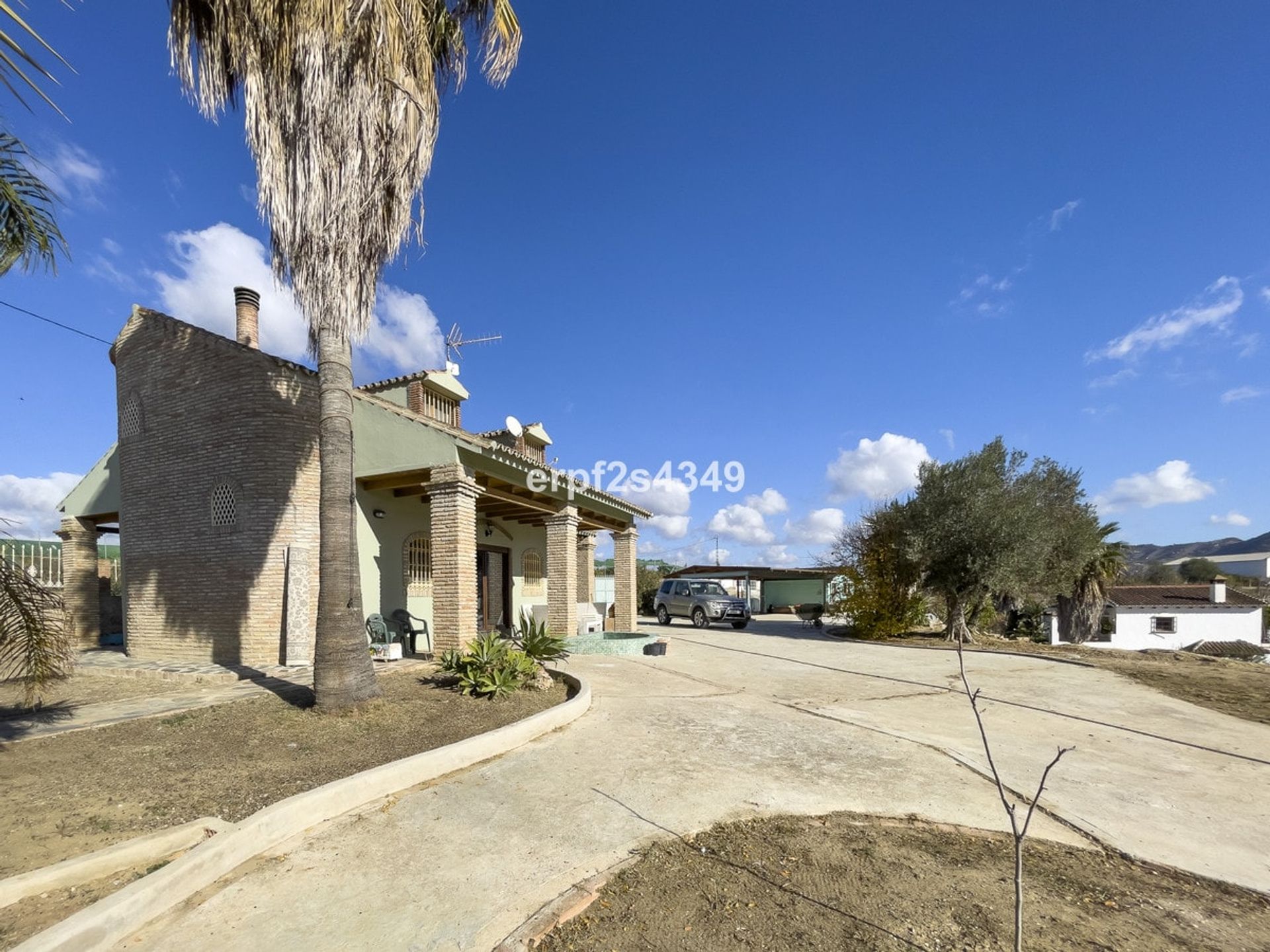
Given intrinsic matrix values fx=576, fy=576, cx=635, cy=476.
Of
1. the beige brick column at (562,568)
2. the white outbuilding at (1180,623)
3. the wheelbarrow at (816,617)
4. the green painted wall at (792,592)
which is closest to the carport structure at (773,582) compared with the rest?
the green painted wall at (792,592)

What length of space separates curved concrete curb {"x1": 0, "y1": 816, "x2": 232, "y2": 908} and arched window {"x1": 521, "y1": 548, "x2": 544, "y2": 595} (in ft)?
42.6

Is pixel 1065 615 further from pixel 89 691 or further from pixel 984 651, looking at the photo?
pixel 89 691

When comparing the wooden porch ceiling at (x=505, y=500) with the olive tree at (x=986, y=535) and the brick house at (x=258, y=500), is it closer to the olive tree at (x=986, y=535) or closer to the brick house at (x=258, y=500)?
the brick house at (x=258, y=500)

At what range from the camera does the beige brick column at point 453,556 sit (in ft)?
28.9

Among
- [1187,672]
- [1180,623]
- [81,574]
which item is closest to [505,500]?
[81,574]

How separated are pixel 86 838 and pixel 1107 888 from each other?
561 cm

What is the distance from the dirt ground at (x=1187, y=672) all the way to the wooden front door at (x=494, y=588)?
1110cm

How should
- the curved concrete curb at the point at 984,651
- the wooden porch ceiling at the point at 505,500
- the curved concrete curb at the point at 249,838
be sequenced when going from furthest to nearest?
the curved concrete curb at the point at 984,651, the wooden porch ceiling at the point at 505,500, the curved concrete curb at the point at 249,838

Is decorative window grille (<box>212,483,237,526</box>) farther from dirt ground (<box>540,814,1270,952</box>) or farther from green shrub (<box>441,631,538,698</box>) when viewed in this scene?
dirt ground (<box>540,814,1270,952</box>)

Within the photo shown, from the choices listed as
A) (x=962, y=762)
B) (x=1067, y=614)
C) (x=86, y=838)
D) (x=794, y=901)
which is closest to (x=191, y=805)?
(x=86, y=838)

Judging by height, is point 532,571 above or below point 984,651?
above

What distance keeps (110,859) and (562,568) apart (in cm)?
975

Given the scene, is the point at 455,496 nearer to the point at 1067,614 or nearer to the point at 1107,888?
the point at 1107,888

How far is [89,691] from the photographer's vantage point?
786cm
